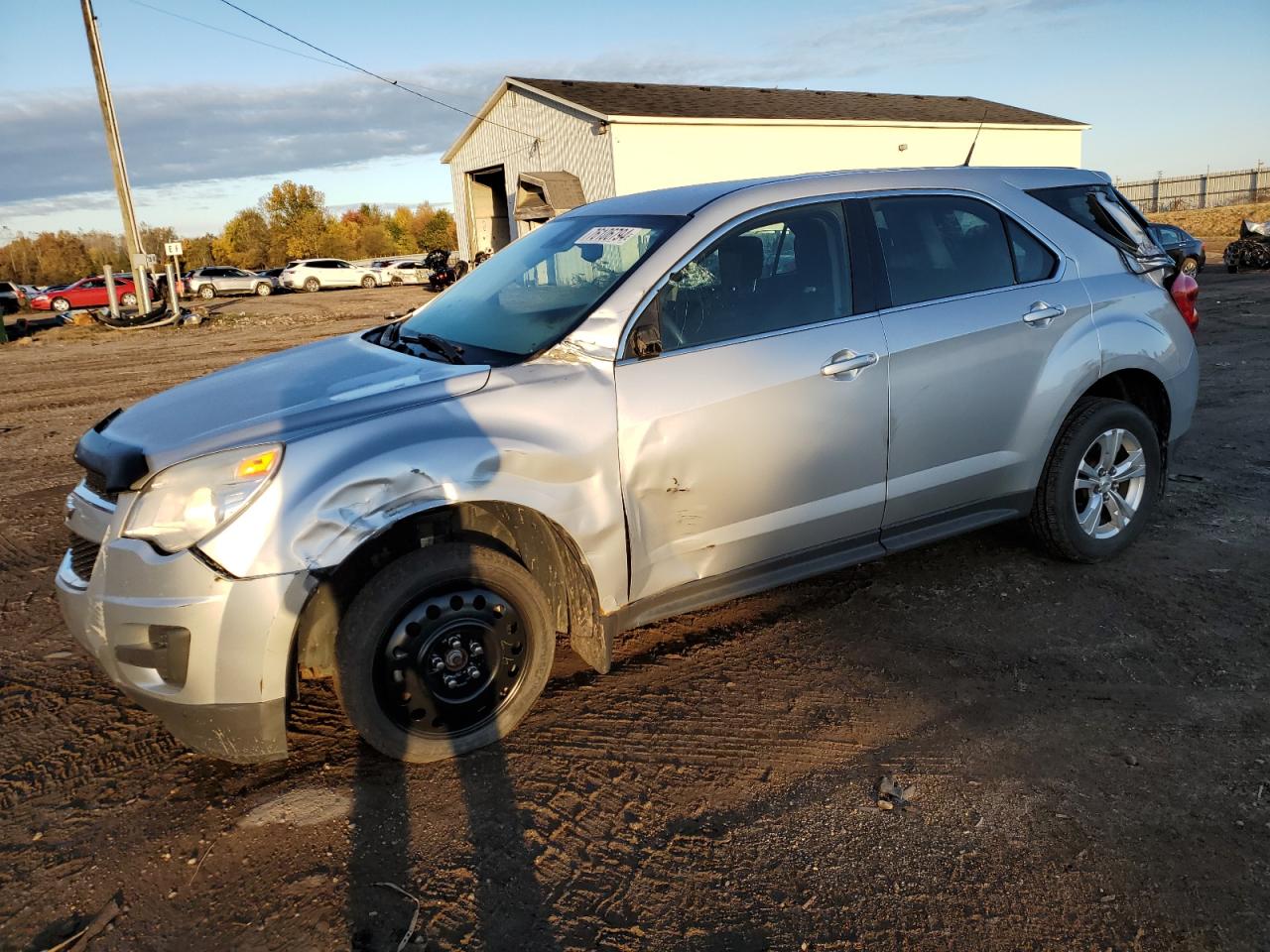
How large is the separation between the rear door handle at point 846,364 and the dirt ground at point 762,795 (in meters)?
1.18

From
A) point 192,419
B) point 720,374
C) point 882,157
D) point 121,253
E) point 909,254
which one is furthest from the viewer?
point 121,253

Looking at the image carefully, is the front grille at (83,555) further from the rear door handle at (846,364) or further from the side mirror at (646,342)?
the rear door handle at (846,364)

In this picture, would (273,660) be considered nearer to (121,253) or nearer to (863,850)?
(863,850)

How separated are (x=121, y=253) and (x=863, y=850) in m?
93.6

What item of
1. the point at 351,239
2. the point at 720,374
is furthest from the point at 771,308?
the point at 351,239

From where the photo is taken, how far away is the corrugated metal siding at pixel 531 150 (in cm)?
2644

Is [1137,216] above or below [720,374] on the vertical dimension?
above

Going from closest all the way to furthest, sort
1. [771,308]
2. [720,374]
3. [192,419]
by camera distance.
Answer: [192,419] → [720,374] → [771,308]

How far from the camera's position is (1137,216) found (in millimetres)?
4844

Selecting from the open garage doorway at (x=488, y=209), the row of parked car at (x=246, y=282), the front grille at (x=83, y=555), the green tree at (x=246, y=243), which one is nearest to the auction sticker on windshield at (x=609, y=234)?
the front grille at (x=83, y=555)

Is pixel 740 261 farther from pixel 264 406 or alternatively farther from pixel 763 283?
pixel 264 406

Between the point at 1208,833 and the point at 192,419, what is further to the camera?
the point at 192,419

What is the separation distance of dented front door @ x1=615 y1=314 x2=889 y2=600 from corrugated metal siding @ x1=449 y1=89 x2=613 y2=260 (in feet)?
68.3

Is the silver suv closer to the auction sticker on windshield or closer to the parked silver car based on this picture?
the auction sticker on windshield
